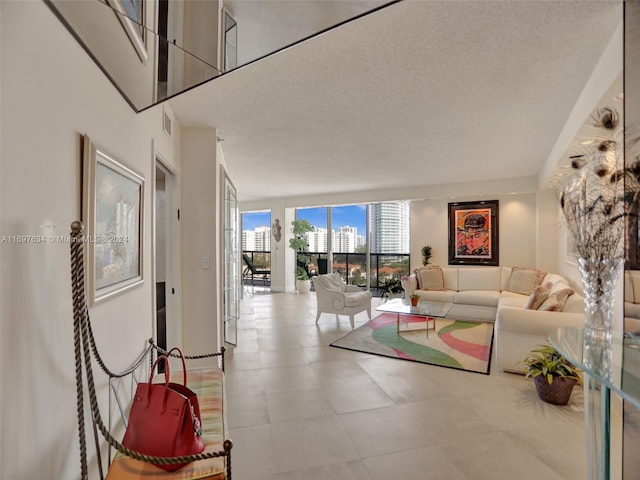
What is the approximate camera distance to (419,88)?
8.17ft

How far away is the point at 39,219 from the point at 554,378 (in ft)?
11.5

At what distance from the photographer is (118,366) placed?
1.66 meters

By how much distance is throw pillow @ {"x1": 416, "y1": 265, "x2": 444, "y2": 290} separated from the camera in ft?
20.7

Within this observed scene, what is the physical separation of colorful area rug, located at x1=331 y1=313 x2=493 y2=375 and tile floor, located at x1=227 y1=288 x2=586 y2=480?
0.25 meters

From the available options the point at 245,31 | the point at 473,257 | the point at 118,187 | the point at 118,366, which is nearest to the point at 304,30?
the point at 245,31

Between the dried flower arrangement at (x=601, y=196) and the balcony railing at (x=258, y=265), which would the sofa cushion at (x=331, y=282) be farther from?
the balcony railing at (x=258, y=265)

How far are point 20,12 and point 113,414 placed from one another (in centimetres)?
172

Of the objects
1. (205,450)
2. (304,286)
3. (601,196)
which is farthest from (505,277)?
(205,450)

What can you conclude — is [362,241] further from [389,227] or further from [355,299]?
[355,299]

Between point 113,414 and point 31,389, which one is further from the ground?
point 31,389

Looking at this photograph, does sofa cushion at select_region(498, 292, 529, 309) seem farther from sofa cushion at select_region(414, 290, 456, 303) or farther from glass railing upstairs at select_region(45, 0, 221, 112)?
glass railing upstairs at select_region(45, 0, 221, 112)

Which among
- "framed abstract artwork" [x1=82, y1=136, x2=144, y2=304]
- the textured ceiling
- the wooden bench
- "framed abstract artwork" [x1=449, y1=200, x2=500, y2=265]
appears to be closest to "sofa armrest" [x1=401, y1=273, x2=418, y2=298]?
"framed abstract artwork" [x1=449, y1=200, x2=500, y2=265]

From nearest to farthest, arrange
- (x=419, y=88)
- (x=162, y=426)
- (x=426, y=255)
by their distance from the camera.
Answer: (x=162, y=426) → (x=419, y=88) → (x=426, y=255)

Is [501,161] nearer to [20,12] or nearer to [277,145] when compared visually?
[277,145]
